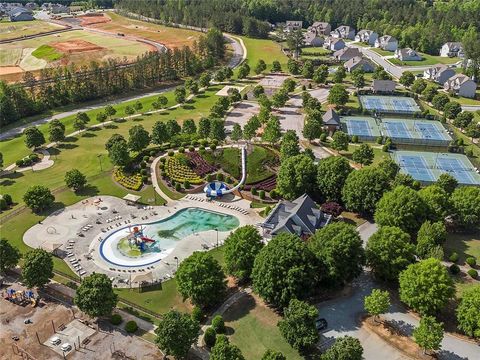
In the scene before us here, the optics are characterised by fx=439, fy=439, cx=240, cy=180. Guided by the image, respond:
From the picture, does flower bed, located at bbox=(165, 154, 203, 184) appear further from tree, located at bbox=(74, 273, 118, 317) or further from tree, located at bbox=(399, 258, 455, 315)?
tree, located at bbox=(399, 258, 455, 315)

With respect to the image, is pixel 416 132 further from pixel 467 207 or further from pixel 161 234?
pixel 161 234

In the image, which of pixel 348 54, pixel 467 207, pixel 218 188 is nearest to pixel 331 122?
pixel 218 188

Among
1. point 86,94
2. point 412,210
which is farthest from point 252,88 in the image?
point 412,210

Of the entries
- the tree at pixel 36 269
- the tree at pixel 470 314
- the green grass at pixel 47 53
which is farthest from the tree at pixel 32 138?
the tree at pixel 470 314

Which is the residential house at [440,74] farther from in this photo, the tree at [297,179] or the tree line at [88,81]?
the tree at [297,179]

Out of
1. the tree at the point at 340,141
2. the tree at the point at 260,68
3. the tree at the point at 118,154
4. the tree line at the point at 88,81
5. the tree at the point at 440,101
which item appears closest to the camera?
the tree at the point at 118,154
